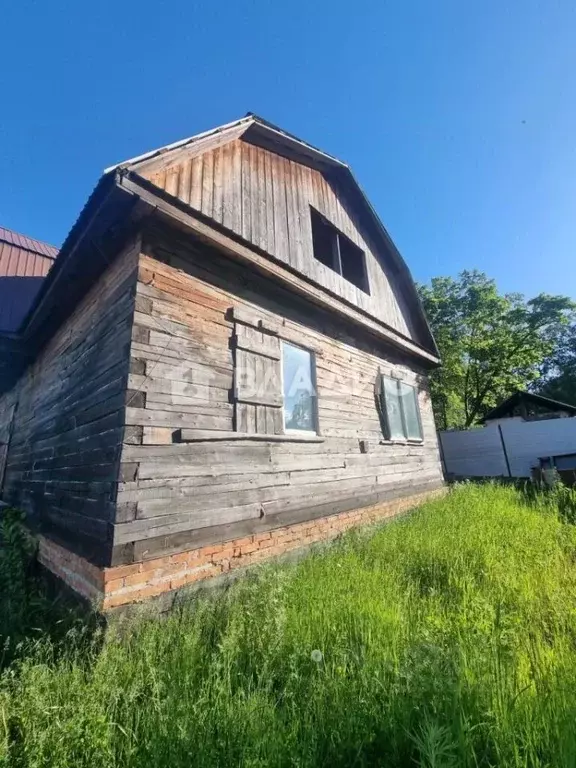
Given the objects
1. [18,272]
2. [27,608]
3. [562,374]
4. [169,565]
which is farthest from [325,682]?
[562,374]

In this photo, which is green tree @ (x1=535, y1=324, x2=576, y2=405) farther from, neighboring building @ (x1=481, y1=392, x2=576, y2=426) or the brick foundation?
the brick foundation

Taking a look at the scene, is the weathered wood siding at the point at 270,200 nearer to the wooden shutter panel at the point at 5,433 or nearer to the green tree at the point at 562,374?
the wooden shutter panel at the point at 5,433

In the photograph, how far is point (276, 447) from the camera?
4.70 metres

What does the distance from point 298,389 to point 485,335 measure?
2164cm

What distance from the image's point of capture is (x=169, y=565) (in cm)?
333

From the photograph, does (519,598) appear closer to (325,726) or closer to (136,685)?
(325,726)

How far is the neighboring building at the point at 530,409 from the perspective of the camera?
54.0 feet

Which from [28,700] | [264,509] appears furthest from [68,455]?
[28,700]

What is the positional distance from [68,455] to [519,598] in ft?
→ 17.5

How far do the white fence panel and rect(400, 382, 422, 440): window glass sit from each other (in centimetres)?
922

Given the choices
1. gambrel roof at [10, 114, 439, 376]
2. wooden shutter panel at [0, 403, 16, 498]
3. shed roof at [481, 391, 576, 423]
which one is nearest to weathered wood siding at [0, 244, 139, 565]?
gambrel roof at [10, 114, 439, 376]

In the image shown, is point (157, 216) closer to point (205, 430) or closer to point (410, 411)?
point (205, 430)

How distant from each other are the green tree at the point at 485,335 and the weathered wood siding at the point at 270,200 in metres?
15.8

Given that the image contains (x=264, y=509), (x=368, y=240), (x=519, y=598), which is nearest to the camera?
(x=519, y=598)
